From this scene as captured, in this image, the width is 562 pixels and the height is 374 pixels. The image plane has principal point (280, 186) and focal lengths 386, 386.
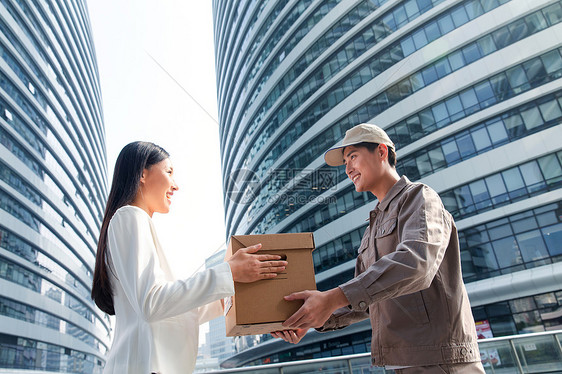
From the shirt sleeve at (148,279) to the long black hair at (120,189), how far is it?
Answer: 124mm

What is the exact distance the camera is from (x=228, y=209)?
53.4m

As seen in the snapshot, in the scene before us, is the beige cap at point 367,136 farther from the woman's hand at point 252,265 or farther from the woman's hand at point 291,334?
the woman's hand at point 291,334

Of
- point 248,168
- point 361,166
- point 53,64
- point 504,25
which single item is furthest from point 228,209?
point 361,166

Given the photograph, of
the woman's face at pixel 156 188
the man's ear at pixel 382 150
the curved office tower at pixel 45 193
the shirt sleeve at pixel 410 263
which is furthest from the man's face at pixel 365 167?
the curved office tower at pixel 45 193

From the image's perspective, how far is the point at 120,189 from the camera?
1.92 m

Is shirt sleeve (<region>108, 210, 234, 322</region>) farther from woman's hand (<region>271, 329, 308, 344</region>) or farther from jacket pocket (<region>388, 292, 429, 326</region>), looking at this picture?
jacket pocket (<region>388, 292, 429, 326</region>)

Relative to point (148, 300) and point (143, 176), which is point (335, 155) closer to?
point (143, 176)

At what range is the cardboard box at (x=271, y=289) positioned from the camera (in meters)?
1.74

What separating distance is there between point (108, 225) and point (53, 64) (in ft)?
150

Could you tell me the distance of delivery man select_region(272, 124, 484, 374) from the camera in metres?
1.68

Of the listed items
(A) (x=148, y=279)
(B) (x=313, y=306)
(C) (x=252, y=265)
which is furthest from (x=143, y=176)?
(B) (x=313, y=306)

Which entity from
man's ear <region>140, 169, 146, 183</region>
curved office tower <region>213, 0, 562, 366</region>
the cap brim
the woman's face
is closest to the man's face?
the cap brim

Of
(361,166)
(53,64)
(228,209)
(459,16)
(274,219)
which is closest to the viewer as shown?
(361,166)

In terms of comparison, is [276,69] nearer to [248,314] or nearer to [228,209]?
[228,209]
